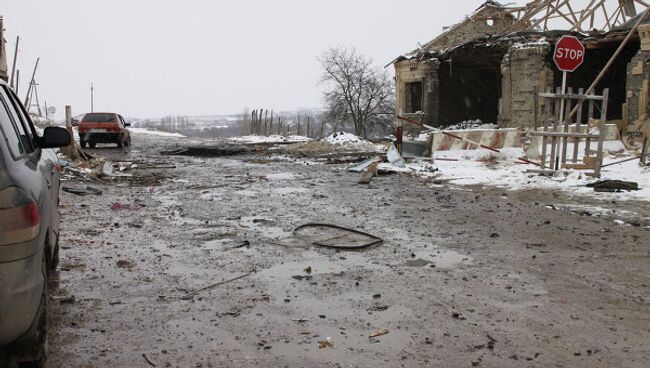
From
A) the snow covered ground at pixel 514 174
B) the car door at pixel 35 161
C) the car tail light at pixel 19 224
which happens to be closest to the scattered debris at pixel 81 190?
the car door at pixel 35 161

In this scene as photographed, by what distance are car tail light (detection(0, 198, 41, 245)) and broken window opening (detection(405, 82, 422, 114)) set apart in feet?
86.0

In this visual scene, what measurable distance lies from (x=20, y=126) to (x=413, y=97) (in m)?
25.7

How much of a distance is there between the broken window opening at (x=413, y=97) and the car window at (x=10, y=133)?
2542cm

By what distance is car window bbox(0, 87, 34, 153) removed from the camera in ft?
12.7

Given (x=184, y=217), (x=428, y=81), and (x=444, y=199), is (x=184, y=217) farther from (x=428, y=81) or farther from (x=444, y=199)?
(x=428, y=81)

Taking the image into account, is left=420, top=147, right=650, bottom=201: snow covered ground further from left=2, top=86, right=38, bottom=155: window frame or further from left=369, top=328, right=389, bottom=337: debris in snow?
left=2, top=86, right=38, bottom=155: window frame

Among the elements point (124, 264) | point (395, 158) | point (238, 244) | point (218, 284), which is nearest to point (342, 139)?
point (395, 158)

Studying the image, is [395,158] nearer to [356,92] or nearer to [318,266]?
[318,266]

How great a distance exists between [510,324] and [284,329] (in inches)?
63.8

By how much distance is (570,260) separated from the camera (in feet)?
18.7

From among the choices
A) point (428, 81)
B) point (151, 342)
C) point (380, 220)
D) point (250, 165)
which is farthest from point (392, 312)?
point (428, 81)

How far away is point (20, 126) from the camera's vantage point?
4.18 m

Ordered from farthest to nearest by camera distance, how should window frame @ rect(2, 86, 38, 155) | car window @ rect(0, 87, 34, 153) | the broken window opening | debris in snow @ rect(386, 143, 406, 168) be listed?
the broken window opening → debris in snow @ rect(386, 143, 406, 168) → window frame @ rect(2, 86, 38, 155) → car window @ rect(0, 87, 34, 153)

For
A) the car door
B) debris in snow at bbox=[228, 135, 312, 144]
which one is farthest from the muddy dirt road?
debris in snow at bbox=[228, 135, 312, 144]
